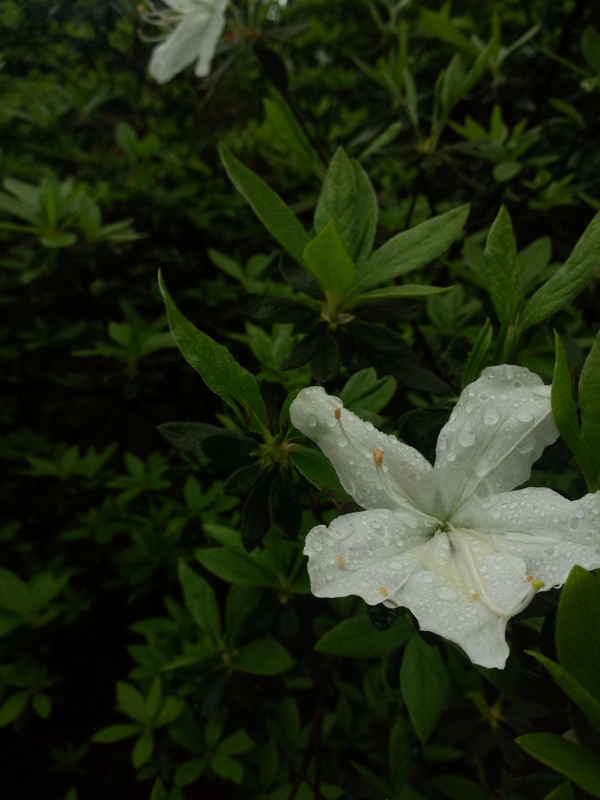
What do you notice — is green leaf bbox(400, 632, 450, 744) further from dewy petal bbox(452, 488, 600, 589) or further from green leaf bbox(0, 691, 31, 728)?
green leaf bbox(0, 691, 31, 728)

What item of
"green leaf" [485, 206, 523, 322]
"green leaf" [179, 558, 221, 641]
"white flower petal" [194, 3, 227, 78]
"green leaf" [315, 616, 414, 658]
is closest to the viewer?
"green leaf" [485, 206, 523, 322]

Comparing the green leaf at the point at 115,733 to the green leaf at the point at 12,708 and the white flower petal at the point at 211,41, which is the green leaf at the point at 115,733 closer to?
the green leaf at the point at 12,708

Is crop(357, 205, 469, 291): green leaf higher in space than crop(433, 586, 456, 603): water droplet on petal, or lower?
higher

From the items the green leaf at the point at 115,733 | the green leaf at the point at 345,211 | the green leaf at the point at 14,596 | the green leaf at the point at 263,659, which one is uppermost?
the green leaf at the point at 345,211

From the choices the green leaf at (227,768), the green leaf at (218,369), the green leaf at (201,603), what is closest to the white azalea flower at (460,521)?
the green leaf at (218,369)

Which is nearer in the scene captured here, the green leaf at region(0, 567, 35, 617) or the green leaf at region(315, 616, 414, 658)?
the green leaf at region(315, 616, 414, 658)

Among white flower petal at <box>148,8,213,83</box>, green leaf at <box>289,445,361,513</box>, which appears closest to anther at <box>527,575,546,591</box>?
green leaf at <box>289,445,361,513</box>

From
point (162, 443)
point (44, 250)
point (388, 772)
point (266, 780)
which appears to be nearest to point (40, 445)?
point (162, 443)
